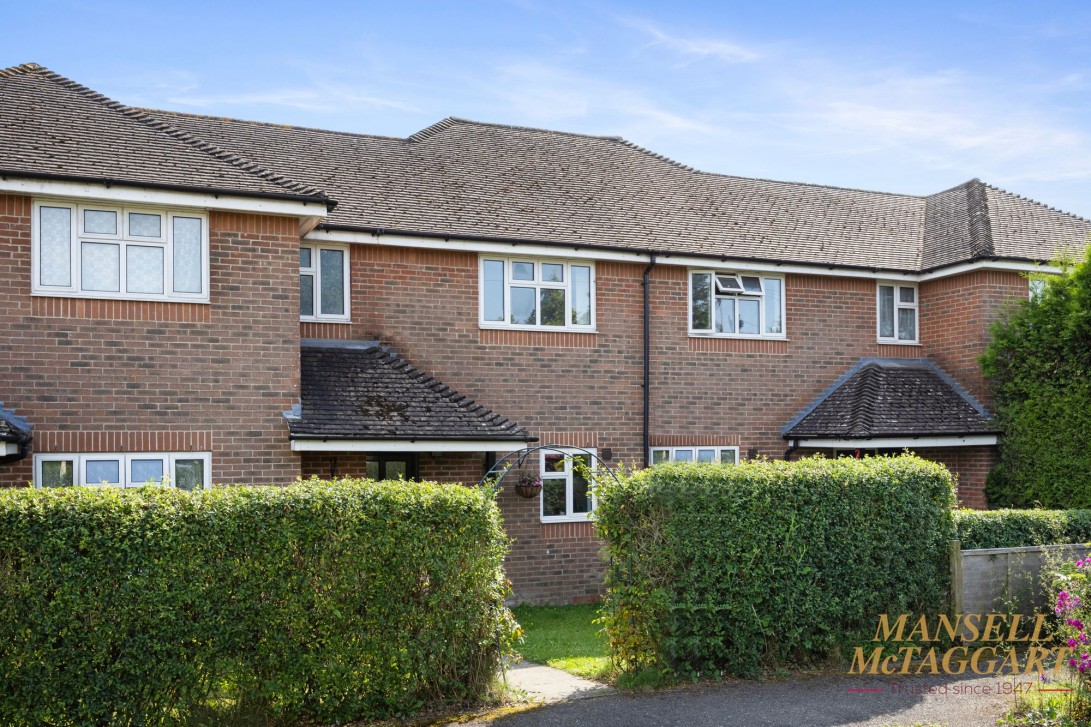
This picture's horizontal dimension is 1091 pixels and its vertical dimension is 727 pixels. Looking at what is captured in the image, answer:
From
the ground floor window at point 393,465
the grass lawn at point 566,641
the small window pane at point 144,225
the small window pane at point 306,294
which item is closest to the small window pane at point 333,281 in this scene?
the small window pane at point 306,294

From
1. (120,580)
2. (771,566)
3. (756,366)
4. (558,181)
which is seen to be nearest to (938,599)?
(771,566)

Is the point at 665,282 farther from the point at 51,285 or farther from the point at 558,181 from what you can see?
the point at 51,285

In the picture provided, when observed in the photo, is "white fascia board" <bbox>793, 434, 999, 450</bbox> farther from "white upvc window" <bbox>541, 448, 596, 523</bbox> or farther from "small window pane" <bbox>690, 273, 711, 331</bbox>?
"white upvc window" <bbox>541, 448, 596, 523</bbox>

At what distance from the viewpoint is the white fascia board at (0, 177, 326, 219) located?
10.8 metres

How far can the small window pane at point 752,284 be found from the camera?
1655 centimetres

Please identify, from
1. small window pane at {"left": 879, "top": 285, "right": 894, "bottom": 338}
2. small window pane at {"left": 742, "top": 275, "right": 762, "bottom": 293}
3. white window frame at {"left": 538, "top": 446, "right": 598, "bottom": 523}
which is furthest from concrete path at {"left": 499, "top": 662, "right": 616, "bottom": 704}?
small window pane at {"left": 879, "top": 285, "right": 894, "bottom": 338}

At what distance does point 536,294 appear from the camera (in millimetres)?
15047

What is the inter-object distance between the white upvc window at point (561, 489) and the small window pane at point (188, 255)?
5447 millimetres

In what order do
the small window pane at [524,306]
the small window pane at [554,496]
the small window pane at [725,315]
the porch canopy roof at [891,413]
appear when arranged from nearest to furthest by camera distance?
the small window pane at [554,496] < the small window pane at [524,306] < the porch canopy roof at [891,413] < the small window pane at [725,315]

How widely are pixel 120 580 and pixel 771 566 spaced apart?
18.2ft

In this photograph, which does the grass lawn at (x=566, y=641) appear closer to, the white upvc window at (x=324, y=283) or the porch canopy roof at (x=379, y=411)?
the porch canopy roof at (x=379, y=411)

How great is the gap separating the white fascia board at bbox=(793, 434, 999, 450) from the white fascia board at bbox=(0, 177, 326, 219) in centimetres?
840

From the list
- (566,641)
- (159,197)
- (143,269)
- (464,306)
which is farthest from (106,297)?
(566,641)

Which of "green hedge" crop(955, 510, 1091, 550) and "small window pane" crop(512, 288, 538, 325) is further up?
"small window pane" crop(512, 288, 538, 325)
